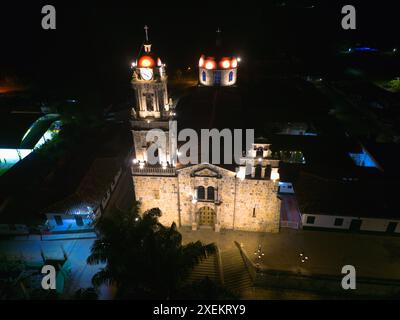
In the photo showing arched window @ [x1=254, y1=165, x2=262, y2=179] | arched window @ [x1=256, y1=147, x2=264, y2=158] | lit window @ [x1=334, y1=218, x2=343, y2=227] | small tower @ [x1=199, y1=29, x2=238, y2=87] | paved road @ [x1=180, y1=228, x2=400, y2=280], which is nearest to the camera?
arched window @ [x1=256, y1=147, x2=264, y2=158]

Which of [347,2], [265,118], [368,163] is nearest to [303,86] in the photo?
[265,118]

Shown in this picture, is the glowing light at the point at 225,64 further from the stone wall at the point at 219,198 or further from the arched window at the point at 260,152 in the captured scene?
the stone wall at the point at 219,198

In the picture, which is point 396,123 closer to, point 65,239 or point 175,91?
point 175,91

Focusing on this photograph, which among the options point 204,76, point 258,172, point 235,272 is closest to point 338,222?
point 258,172

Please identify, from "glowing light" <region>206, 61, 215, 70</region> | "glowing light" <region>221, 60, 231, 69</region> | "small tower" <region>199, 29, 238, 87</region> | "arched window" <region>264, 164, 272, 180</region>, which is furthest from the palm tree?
"glowing light" <region>221, 60, 231, 69</region>

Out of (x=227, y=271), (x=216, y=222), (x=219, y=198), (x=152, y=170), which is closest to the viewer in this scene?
(x=227, y=271)

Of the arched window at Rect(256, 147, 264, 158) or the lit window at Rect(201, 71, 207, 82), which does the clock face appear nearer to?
the arched window at Rect(256, 147, 264, 158)

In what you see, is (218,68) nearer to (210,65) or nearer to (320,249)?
(210,65)

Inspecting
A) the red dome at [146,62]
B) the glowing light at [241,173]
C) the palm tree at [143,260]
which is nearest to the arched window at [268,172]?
the glowing light at [241,173]
